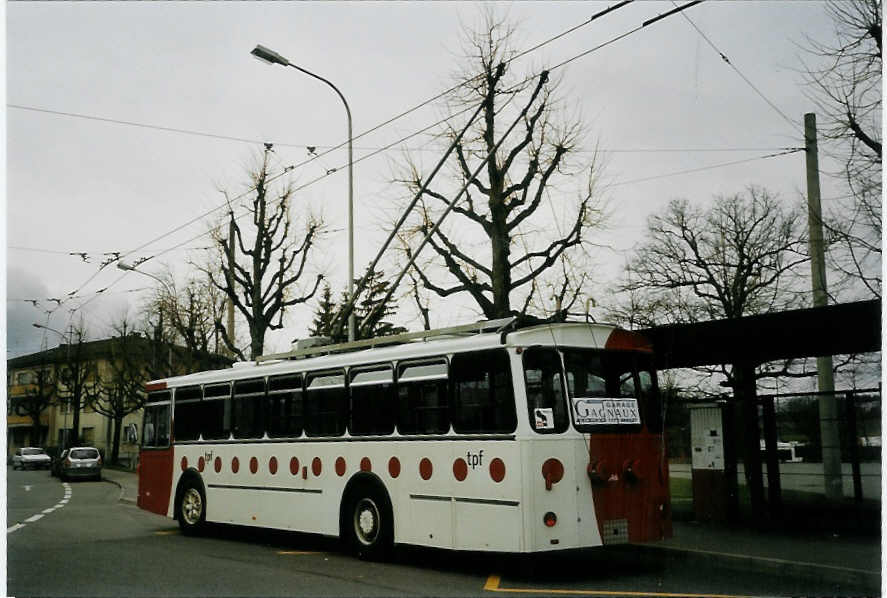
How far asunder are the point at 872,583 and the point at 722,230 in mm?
32580

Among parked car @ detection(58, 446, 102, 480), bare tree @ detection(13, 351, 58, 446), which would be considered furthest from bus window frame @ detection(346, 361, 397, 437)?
bare tree @ detection(13, 351, 58, 446)

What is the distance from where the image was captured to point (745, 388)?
15.6 metres

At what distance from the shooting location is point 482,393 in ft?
37.8

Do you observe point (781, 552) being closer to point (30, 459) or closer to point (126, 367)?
point (126, 367)

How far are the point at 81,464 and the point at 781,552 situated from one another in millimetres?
38349

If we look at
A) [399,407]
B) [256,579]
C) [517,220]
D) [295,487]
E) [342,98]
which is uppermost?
[342,98]

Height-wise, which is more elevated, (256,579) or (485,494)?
(485,494)

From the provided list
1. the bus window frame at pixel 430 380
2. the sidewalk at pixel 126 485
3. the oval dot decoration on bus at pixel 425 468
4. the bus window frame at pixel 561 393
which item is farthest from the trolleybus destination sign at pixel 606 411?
the sidewalk at pixel 126 485

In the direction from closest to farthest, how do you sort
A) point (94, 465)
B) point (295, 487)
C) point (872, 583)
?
1. point (872, 583)
2. point (295, 487)
3. point (94, 465)

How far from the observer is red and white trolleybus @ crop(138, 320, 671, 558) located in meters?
11.1

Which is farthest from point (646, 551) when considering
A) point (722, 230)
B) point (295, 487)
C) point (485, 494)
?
point (722, 230)

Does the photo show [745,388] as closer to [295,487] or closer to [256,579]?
[295,487]

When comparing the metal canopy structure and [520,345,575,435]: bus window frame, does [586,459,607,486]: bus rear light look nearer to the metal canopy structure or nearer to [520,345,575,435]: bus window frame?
[520,345,575,435]: bus window frame

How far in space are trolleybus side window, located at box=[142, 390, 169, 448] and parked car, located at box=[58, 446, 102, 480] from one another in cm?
2779
